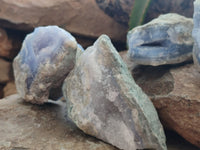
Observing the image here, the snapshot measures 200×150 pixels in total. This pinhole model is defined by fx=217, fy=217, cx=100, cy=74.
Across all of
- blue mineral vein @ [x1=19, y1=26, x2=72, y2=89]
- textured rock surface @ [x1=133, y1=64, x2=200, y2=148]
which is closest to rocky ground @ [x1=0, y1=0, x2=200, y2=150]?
textured rock surface @ [x1=133, y1=64, x2=200, y2=148]

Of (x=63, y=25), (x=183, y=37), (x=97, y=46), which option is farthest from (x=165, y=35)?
(x=63, y=25)

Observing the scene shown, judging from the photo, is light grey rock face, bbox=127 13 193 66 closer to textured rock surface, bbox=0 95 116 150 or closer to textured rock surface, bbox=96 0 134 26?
textured rock surface, bbox=0 95 116 150

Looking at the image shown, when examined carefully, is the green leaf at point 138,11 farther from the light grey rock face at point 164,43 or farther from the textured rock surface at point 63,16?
the light grey rock face at point 164,43

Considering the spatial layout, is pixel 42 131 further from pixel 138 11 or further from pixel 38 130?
pixel 138 11

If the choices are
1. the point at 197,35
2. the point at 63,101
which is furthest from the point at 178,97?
the point at 63,101

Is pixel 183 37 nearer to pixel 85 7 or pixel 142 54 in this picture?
pixel 142 54

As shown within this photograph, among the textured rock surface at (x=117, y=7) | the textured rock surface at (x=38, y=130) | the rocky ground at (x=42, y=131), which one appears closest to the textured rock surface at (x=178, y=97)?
the rocky ground at (x=42, y=131)

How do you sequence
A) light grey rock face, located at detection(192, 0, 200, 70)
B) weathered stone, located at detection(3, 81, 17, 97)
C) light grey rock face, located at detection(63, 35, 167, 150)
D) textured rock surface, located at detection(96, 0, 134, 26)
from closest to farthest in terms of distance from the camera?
light grey rock face, located at detection(63, 35, 167, 150) < light grey rock face, located at detection(192, 0, 200, 70) < textured rock surface, located at detection(96, 0, 134, 26) < weathered stone, located at detection(3, 81, 17, 97)
